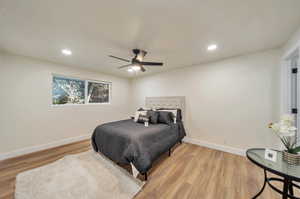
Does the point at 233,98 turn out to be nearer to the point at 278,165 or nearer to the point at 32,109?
the point at 278,165

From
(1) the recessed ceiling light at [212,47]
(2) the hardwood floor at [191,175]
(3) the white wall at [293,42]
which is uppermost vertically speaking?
(1) the recessed ceiling light at [212,47]

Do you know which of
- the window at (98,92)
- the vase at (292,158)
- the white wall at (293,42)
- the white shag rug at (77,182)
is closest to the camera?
the vase at (292,158)

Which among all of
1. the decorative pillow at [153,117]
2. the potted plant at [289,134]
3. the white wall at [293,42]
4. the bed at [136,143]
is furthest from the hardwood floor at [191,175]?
the white wall at [293,42]

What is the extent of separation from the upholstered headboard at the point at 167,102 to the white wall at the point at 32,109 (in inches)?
88.9

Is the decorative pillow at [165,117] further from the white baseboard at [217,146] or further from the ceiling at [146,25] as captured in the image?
the ceiling at [146,25]

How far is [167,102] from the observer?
390 cm

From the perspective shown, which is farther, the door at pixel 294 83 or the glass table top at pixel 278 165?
the door at pixel 294 83

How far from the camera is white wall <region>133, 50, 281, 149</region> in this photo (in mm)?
2361

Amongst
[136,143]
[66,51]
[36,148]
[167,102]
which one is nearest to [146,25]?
[136,143]

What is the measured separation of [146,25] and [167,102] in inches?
104

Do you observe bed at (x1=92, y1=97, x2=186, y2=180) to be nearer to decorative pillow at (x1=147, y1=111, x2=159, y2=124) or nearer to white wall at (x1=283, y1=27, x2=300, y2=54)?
decorative pillow at (x1=147, y1=111, x2=159, y2=124)

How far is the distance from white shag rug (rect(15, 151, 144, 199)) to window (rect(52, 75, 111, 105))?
6.39ft

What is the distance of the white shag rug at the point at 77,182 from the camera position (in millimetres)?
1530

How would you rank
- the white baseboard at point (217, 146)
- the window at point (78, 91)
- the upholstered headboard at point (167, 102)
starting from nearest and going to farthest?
the white baseboard at point (217, 146) < the window at point (78, 91) < the upholstered headboard at point (167, 102)
